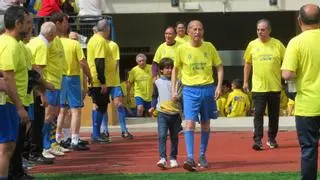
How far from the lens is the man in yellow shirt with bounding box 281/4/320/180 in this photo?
25.5ft

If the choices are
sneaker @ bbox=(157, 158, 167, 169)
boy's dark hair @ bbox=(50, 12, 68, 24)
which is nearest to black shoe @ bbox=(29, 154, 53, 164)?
sneaker @ bbox=(157, 158, 167, 169)

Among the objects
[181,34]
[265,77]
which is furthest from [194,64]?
[181,34]

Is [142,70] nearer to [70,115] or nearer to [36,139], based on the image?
[70,115]

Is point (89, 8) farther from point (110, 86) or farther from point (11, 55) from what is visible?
point (11, 55)

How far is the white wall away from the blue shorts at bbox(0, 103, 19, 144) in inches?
586

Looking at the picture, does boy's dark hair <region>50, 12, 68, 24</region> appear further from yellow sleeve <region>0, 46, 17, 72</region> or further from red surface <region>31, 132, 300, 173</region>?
yellow sleeve <region>0, 46, 17, 72</region>

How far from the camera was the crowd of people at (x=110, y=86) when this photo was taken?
7816 millimetres

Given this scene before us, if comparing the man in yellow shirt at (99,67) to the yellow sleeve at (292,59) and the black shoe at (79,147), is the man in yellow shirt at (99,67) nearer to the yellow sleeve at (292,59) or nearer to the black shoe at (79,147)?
the black shoe at (79,147)

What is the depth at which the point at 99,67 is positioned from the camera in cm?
1320

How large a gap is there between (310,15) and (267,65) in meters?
4.64

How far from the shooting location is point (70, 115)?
42.7 feet

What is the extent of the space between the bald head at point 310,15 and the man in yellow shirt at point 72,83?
5.23 m

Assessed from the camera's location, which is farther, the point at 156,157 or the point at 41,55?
the point at 156,157

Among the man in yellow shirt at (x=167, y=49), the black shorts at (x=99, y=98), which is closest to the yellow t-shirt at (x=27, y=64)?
the black shorts at (x=99, y=98)
